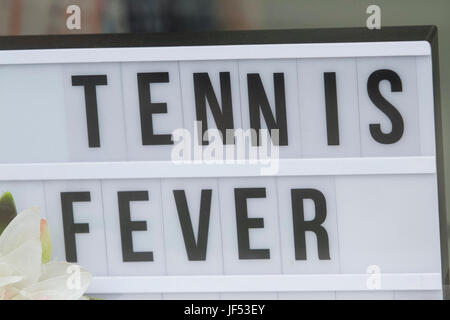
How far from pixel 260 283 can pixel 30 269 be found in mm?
307

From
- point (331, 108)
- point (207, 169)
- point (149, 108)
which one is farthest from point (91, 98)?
point (331, 108)

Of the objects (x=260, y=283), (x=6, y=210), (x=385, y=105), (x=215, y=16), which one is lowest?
(x=260, y=283)

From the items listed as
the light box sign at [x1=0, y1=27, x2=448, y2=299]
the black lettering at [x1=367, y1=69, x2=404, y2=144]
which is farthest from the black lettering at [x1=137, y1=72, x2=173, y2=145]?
the black lettering at [x1=367, y1=69, x2=404, y2=144]

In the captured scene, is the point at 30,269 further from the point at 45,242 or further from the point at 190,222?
the point at 190,222

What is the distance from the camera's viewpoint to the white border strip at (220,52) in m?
0.70

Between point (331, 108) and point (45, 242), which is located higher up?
point (331, 108)

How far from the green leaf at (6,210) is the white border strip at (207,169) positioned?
3cm

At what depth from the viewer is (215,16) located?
0.70 meters

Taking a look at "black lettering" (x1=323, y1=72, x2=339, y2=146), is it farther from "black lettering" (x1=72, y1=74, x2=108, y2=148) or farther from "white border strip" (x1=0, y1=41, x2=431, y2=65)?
"black lettering" (x1=72, y1=74, x2=108, y2=148)

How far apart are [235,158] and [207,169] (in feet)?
0.13

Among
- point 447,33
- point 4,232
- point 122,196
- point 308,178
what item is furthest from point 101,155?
point 447,33

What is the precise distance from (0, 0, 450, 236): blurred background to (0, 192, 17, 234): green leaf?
0.72ft
